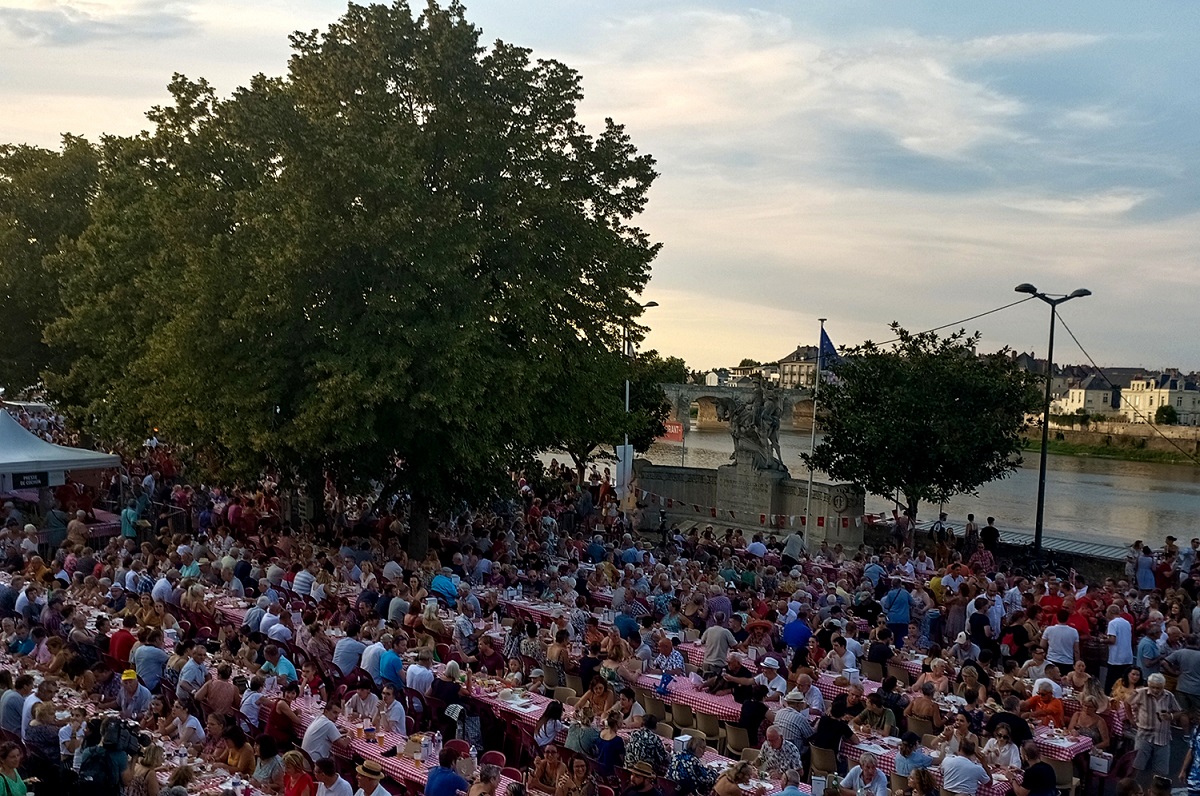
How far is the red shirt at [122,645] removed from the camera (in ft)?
35.2

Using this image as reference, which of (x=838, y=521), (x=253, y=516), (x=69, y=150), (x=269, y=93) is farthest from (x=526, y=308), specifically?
(x=69, y=150)

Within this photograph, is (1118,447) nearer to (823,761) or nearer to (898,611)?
(898,611)

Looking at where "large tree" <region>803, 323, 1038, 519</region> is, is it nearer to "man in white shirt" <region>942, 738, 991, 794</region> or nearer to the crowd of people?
the crowd of people

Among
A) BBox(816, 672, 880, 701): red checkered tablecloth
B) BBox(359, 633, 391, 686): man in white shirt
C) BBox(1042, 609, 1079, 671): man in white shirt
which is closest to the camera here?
BBox(359, 633, 391, 686): man in white shirt

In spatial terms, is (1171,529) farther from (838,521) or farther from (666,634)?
(666,634)

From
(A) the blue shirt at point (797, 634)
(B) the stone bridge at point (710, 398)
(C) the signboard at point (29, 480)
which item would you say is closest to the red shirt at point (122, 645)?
(A) the blue shirt at point (797, 634)

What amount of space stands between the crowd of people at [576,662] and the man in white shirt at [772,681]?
0.04 meters

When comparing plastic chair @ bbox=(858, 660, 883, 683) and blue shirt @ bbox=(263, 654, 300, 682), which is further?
plastic chair @ bbox=(858, 660, 883, 683)

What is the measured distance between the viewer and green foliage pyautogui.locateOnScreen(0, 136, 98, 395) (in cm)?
2741

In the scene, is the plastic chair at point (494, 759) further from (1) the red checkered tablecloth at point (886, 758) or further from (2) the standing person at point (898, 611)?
(2) the standing person at point (898, 611)

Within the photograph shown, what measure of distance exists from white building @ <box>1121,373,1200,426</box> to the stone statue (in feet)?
388

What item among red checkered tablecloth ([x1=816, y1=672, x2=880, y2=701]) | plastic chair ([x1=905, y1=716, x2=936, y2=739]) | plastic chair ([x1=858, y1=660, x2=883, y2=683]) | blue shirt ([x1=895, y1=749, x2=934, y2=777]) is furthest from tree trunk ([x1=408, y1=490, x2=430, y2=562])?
blue shirt ([x1=895, y1=749, x2=934, y2=777])

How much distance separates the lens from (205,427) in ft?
58.7

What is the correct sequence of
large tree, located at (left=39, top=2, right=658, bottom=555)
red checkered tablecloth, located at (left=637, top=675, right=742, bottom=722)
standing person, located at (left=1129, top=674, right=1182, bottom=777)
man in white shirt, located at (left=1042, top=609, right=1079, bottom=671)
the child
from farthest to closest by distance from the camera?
large tree, located at (left=39, top=2, right=658, bottom=555)
man in white shirt, located at (left=1042, top=609, right=1079, bottom=671)
the child
red checkered tablecloth, located at (left=637, top=675, right=742, bottom=722)
standing person, located at (left=1129, top=674, right=1182, bottom=777)
